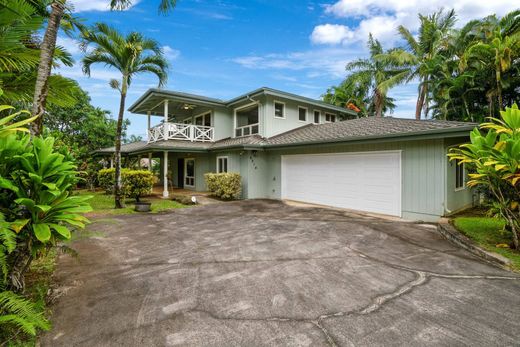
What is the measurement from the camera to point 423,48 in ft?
71.4

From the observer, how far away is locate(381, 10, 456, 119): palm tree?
2095 cm

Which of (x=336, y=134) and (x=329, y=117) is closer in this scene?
(x=336, y=134)

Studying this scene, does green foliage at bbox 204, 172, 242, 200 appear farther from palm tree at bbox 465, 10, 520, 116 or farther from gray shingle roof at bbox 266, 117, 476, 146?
palm tree at bbox 465, 10, 520, 116

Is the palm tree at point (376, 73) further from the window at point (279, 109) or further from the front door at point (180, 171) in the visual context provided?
the front door at point (180, 171)

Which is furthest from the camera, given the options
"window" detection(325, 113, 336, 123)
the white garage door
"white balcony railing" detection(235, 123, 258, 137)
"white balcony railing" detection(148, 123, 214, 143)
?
"window" detection(325, 113, 336, 123)

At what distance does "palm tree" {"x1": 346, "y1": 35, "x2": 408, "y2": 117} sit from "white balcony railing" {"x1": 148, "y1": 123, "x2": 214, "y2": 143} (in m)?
16.3

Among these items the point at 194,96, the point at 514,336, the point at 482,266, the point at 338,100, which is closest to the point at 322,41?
the point at 338,100

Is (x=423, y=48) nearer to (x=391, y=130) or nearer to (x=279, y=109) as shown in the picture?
(x=279, y=109)

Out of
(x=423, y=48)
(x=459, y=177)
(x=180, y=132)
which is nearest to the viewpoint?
(x=459, y=177)

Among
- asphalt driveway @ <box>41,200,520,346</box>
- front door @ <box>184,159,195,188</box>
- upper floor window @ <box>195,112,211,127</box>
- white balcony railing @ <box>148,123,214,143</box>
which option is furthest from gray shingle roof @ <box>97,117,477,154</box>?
asphalt driveway @ <box>41,200,520,346</box>

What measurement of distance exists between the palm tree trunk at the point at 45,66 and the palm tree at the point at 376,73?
22.9 metres

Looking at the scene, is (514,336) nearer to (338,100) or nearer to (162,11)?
(162,11)

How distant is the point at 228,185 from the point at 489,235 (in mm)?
10046

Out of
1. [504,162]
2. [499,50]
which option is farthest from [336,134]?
[499,50]
